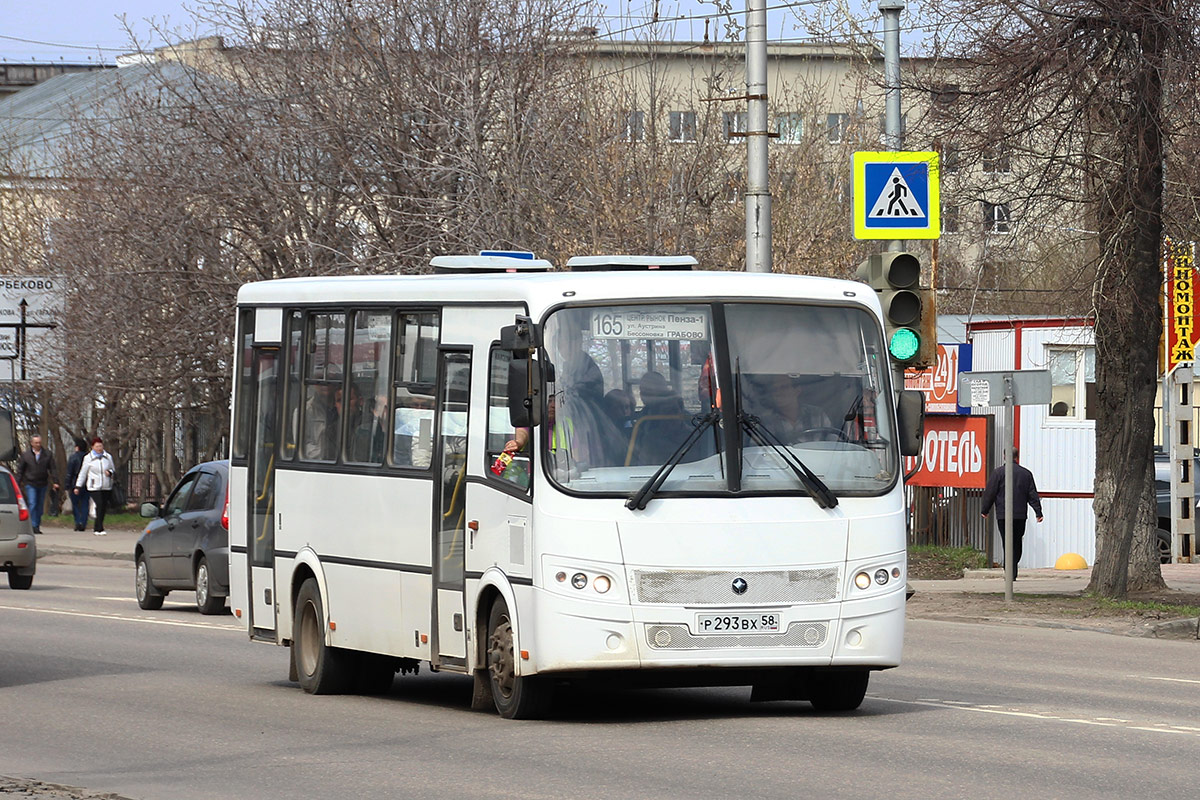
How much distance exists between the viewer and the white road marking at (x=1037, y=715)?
37.3 ft

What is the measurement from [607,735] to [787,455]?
188cm

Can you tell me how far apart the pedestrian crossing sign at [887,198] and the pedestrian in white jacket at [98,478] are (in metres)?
21.5

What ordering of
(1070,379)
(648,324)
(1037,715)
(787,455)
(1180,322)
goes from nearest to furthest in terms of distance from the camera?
(787,455), (648,324), (1037,715), (1070,379), (1180,322)

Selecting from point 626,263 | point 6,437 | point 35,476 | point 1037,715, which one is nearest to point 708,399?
point 626,263

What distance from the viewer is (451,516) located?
12438mm

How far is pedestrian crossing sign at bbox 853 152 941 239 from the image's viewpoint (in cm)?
2005

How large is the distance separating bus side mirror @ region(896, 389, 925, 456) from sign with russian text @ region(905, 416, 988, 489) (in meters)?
16.7

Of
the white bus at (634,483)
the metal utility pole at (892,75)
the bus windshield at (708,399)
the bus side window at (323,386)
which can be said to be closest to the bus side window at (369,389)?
the white bus at (634,483)

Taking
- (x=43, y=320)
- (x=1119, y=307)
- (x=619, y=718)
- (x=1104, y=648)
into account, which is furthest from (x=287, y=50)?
(x=619, y=718)

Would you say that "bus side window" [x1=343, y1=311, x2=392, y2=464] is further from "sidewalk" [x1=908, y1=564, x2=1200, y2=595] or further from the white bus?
"sidewalk" [x1=908, y1=564, x2=1200, y2=595]

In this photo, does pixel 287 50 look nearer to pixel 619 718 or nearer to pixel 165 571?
pixel 165 571

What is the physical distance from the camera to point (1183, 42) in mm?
19516

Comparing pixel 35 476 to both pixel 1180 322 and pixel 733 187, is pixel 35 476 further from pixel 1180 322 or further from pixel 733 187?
pixel 1180 322

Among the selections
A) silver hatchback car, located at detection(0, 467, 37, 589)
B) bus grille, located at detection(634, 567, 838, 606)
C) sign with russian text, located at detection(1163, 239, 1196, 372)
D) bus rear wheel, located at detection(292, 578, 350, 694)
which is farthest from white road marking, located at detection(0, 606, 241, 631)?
sign with russian text, located at detection(1163, 239, 1196, 372)
